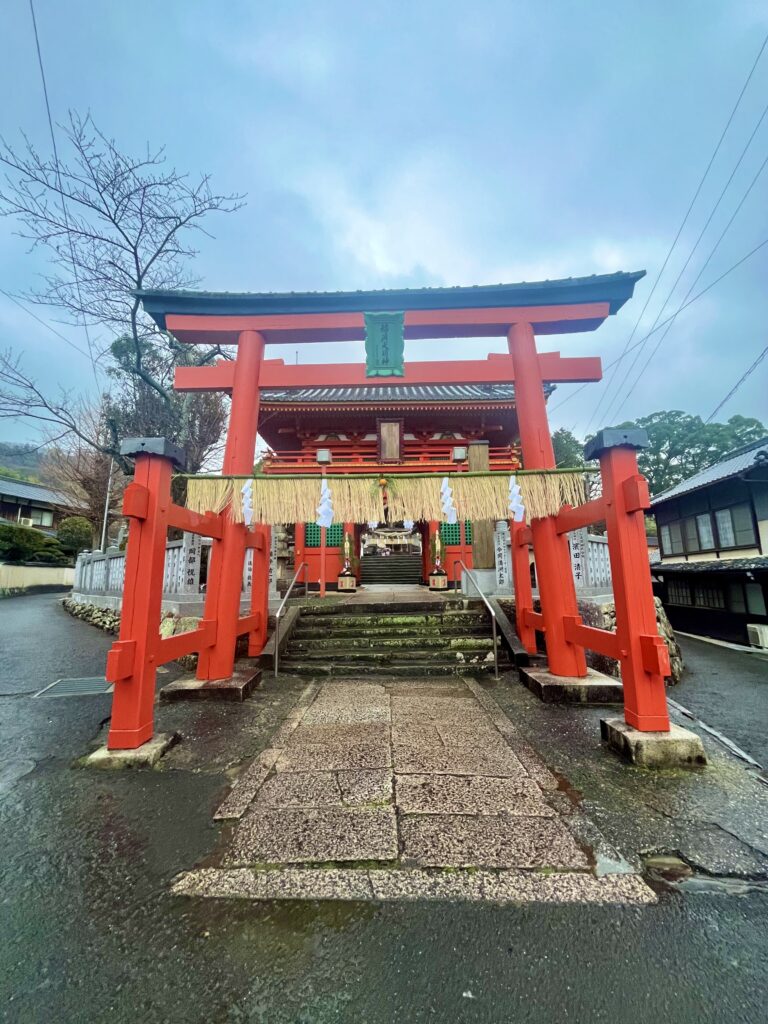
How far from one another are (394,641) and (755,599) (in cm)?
1094

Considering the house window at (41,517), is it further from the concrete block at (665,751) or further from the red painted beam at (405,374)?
the concrete block at (665,751)

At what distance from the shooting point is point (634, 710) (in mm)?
3088

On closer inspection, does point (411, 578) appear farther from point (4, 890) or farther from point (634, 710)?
point (4, 890)

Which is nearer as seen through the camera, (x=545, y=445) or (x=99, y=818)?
(x=99, y=818)

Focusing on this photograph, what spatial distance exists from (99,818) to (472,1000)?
2210 millimetres

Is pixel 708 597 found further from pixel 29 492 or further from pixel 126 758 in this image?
pixel 29 492

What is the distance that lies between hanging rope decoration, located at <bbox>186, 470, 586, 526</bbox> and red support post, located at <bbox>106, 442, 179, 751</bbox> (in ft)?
2.89

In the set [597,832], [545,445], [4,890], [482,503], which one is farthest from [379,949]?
[545,445]

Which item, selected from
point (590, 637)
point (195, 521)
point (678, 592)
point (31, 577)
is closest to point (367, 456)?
point (195, 521)

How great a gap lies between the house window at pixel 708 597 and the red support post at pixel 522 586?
1007 centimetres

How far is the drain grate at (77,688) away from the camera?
469 cm

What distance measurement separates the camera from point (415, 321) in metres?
5.36

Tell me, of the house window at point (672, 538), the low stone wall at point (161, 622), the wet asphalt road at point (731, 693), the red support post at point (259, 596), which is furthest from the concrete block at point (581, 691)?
the house window at point (672, 538)

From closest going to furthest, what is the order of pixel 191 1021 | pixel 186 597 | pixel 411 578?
pixel 191 1021
pixel 186 597
pixel 411 578
